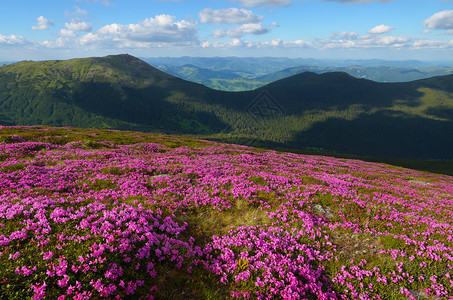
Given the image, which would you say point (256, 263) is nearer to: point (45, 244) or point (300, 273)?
point (300, 273)

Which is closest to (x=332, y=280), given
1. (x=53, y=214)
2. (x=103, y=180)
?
(x=53, y=214)

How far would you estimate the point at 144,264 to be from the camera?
7.54 m

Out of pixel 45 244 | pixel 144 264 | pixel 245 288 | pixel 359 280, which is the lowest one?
pixel 359 280

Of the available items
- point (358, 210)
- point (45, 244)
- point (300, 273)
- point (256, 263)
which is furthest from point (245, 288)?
point (358, 210)

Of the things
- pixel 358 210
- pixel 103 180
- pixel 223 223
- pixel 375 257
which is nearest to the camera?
pixel 375 257

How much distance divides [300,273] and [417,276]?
Answer: 500 centimetres

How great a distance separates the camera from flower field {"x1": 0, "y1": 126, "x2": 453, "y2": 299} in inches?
262

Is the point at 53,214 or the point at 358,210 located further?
the point at 358,210

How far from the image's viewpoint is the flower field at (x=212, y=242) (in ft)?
21.8

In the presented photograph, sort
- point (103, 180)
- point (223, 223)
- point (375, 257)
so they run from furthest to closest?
1. point (103, 180)
2. point (223, 223)
3. point (375, 257)

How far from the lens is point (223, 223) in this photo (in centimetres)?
1172

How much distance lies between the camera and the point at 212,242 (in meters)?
9.94

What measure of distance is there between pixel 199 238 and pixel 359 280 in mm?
7094

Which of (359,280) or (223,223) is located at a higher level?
(223,223)
